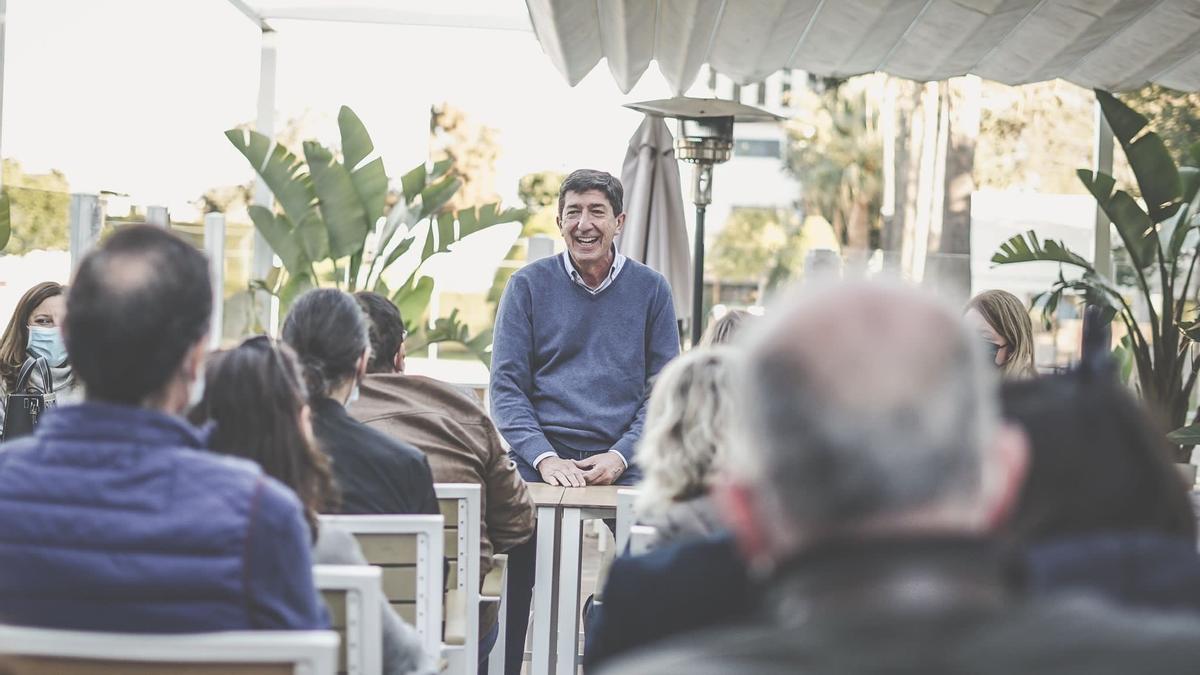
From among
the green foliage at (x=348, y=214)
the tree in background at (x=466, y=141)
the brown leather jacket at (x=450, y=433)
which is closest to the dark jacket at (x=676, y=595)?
the brown leather jacket at (x=450, y=433)

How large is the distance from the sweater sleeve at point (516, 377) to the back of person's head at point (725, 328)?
1.36 m

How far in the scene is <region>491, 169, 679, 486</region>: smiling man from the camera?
4.98 m

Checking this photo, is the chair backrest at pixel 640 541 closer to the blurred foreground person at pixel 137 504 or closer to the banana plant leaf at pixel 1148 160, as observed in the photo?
the blurred foreground person at pixel 137 504

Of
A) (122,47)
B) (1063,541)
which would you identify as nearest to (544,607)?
(1063,541)

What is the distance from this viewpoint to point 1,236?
19.6 feet

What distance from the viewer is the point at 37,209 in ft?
22.1

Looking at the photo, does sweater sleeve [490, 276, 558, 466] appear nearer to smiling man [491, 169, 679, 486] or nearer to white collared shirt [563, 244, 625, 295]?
smiling man [491, 169, 679, 486]

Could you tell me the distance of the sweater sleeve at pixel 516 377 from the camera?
4.88 metres

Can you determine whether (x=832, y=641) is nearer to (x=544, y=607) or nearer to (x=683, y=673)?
(x=683, y=673)

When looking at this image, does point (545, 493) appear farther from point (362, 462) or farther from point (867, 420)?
point (867, 420)

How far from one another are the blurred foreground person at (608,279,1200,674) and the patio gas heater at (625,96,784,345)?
5.91 m

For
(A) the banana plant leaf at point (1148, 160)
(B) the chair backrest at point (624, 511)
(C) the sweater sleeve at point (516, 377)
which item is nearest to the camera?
(B) the chair backrest at point (624, 511)

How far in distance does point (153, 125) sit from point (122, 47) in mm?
781

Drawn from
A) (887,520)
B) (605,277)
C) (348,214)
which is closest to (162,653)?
(887,520)
